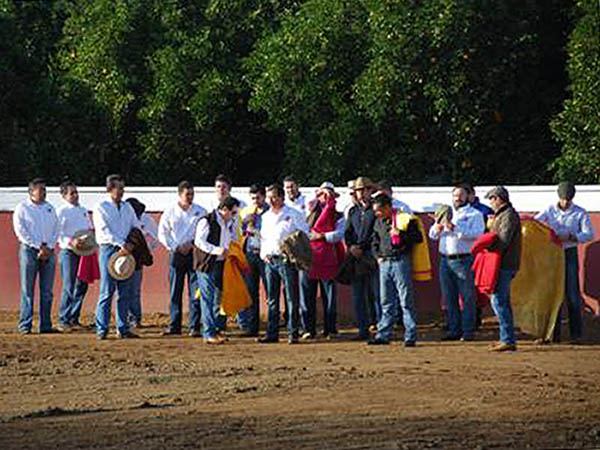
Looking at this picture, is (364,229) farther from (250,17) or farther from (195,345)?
(250,17)

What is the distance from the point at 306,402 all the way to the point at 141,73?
19382mm

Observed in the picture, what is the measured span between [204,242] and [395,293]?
2.41 metres

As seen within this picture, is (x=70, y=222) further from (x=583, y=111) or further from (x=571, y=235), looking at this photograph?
(x=583, y=111)

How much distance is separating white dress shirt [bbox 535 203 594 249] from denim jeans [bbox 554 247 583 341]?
6.6 inches

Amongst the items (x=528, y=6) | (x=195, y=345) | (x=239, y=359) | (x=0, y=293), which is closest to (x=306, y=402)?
(x=239, y=359)

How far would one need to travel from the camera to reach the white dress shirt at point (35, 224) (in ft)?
72.4

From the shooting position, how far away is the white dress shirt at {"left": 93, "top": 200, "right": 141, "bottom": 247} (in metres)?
A: 21.0

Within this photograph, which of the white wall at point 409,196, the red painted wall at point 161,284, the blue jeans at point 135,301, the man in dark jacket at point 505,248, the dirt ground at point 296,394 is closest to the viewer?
the dirt ground at point 296,394

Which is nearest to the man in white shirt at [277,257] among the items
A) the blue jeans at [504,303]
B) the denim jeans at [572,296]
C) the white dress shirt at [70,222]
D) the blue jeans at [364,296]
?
the blue jeans at [364,296]

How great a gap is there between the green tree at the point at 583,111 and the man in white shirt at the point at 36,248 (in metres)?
9.14

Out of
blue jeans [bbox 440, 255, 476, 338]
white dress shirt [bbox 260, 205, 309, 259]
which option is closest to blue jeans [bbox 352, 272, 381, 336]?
blue jeans [bbox 440, 255, 476, 338]

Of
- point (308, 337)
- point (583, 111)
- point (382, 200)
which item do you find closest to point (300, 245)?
point (382, 200)

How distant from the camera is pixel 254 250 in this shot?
21344 millimetres

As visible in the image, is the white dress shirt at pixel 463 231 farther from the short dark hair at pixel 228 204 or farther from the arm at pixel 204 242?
the arm at pixel 204 242
